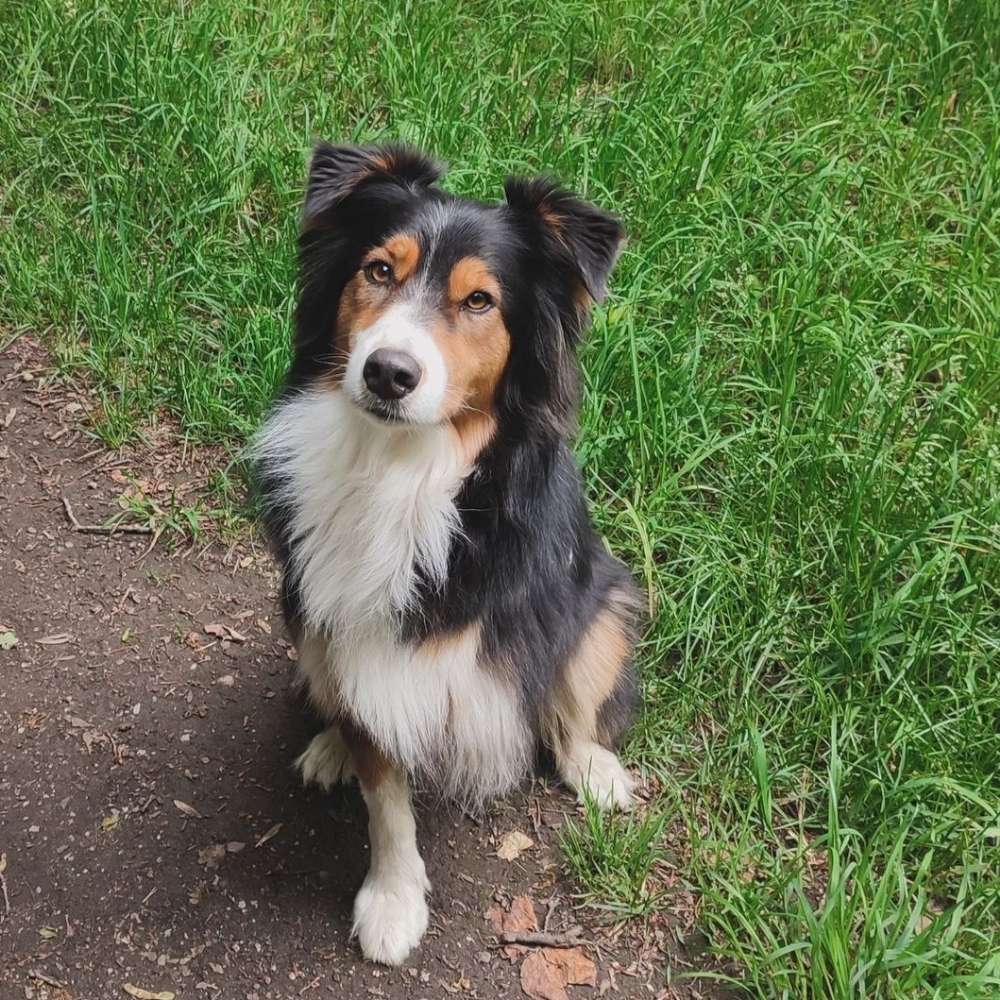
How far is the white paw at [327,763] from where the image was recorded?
2551 mm

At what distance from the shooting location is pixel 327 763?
2.56m

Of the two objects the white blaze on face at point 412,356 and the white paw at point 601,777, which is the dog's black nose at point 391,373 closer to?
the white blaze on face at point 412,356

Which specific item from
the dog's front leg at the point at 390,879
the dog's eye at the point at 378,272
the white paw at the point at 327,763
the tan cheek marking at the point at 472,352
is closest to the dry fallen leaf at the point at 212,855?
the white paw at the point at 327,763

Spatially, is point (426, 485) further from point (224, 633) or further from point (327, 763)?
point (224, 633)

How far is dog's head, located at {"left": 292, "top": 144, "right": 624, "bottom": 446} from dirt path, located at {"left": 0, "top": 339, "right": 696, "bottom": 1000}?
47.1 inches

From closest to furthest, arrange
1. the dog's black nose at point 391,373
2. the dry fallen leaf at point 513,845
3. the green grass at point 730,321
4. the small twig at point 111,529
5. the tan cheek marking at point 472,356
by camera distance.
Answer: the dog's black nose at point 391,373 < the tan cheek marking at point 472,356 < the green grass at point 730,321 < the dry fallen leaf at point 513,845 < the small twig at point 111,529

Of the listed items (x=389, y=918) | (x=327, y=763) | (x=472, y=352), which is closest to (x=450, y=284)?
(x=472, y=352)

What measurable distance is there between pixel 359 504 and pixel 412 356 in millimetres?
367

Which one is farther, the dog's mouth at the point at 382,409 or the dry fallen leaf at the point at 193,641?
the dry fallen leaf at the point at 193,641

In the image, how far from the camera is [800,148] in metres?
3.67

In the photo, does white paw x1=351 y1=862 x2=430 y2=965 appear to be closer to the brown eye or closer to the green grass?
the green grass

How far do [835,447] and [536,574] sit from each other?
1.26 m

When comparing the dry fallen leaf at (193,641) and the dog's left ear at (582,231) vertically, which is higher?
the dog's left ear at (582,231)

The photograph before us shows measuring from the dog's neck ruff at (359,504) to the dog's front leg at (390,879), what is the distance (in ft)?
1.24
